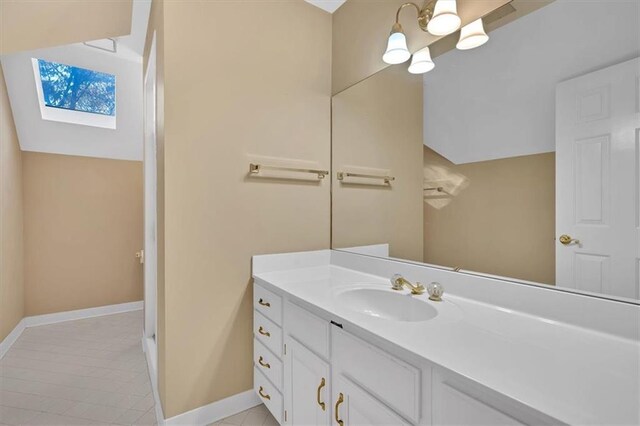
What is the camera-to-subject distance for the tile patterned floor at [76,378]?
175 cm

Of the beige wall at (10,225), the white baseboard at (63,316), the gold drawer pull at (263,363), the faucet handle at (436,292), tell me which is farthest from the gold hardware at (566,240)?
the white baseboard at (63,316)

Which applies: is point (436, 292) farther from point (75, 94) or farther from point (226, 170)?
point (75, 94)

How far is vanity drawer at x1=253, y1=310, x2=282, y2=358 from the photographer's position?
4.85 feet

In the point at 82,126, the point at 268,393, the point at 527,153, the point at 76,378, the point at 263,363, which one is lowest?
the point at 76,378

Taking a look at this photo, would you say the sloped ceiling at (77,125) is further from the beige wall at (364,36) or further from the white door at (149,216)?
the beige wall at (364,36)

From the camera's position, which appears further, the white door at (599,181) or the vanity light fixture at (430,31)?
the vanity light fixture at (430,31)

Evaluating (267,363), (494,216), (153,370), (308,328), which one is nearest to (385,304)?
(308,328)

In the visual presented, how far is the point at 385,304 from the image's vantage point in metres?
1.39

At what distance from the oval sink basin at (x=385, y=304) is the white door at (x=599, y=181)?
0.50 metres

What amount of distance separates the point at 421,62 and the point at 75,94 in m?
3.34

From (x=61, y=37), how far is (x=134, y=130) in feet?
4.91

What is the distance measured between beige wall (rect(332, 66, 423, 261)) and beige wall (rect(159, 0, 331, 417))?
161 mm

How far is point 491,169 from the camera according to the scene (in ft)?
3.95

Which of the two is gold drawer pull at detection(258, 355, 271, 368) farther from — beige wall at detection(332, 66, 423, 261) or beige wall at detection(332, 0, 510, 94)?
beige wall at detection(332, 0, 510, 94)
